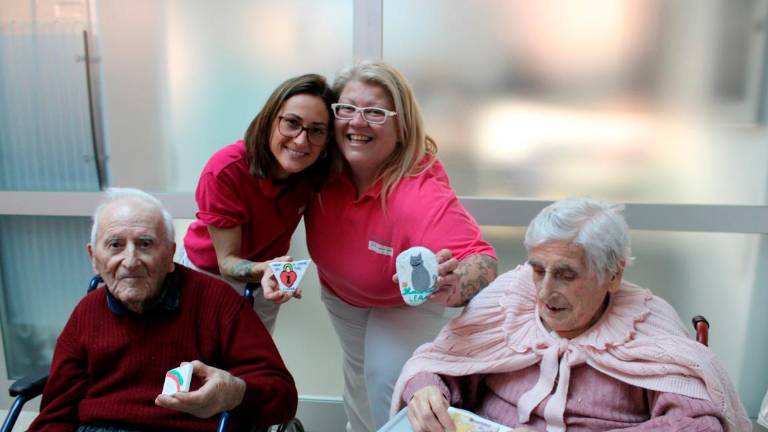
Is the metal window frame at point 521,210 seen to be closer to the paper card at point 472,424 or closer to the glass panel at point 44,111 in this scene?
the glass panel at point 44,111

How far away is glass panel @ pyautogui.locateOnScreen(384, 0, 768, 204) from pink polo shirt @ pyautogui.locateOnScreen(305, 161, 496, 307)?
65 cm

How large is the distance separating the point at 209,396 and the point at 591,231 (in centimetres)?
114

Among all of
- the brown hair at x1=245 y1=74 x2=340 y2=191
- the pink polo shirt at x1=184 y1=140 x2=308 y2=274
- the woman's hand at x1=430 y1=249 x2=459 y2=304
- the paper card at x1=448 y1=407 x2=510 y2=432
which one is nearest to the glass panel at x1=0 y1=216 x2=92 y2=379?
the pink polo shirt at x1=184 y1=140 x2=308 y2=274

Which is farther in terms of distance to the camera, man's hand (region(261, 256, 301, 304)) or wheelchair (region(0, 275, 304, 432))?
man's hand (region(261, 256, 301, 304))

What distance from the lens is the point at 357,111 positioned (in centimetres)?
185

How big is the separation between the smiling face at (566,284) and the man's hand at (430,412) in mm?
387

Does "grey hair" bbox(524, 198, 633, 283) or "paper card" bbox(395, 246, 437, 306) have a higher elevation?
"grey hair" bbox(524, 198, 633, 283)

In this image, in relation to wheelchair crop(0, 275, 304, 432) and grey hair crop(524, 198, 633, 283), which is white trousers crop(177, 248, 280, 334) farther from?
grey hair crop(524, 198, 633, 283)

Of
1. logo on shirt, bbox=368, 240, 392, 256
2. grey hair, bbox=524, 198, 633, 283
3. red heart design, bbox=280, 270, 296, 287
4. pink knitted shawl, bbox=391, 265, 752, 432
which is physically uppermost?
grey hair, bbox=524, 198, 633, 283

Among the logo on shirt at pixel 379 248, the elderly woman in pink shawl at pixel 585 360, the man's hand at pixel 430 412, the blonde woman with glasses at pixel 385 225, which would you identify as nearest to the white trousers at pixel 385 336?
the blonde woman with glasses at pixel 385 225

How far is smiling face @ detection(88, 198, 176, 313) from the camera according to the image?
1.67m

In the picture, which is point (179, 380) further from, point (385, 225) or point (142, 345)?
point (385, 225)

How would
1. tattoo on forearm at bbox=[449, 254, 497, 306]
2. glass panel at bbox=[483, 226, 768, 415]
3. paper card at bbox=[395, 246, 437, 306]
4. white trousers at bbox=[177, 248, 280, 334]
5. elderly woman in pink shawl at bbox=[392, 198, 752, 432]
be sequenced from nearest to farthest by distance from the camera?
elderly woman in pink shawl at bbox=[392, 198, 752, 432] → paper card at bbox=[395, 246, 437, 306] → tattoo on forearm at bbox=[449, 254, 497, 306] → white trousers at bbox=[177, 248, 280, 334] → glass panel at bbox=[483, 226, 768, 415]

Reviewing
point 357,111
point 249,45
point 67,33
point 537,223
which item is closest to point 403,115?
point 357,111
